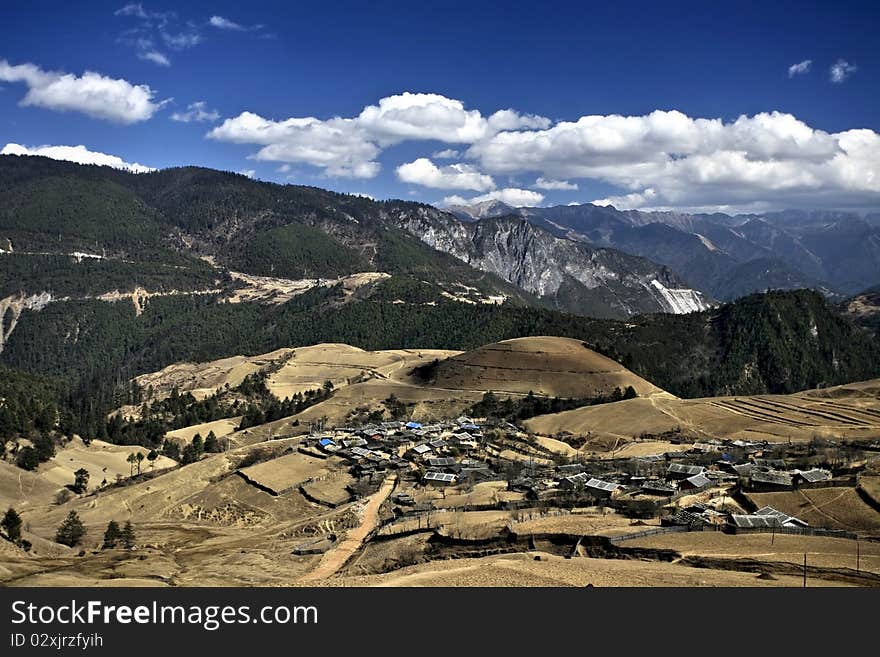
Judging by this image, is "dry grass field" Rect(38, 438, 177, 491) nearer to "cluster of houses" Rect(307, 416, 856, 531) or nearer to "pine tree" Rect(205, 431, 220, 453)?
"pine tree" Rect(205, 431, 220, 453)

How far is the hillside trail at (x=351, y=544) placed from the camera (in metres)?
57.4

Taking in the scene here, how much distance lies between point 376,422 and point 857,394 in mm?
97193

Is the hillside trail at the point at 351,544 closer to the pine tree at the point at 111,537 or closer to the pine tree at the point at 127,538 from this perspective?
the pine tree at the point at 127,538

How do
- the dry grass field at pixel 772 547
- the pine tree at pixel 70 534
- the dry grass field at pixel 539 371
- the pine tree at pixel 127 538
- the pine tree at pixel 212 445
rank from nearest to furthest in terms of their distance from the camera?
1. the dry grass field at pixel 772 547
2. the pine tree at pixel 127 538
3. the pine tree at pixel 70 534
4. the pine tree at pixel 212 445
5. the dry grass field at pixel 539 371

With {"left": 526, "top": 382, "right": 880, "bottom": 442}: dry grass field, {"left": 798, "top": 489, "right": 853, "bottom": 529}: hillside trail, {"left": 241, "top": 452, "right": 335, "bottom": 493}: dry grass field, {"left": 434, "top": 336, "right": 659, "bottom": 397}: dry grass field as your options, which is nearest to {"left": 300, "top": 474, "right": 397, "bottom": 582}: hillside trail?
{"left": 241, "top": 452, "right": 335, "bottom": 493}: dry grass field

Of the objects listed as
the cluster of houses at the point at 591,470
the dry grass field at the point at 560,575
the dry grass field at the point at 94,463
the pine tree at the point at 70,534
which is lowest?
the dry grass field at the point at 94,463

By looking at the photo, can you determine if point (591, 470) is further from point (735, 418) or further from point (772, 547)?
point (735, 418)

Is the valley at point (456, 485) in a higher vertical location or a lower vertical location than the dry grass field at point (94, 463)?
higher

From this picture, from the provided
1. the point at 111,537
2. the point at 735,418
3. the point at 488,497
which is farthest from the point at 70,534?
the point at 735,418

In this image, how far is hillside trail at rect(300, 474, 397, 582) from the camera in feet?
188

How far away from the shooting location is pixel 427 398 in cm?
15912

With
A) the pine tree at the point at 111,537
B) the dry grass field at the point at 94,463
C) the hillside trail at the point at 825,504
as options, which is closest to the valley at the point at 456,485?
the pine tree at the point at 111,537

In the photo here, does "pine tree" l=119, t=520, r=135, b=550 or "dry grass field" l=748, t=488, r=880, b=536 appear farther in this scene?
"pine tree" l=119, t=520, r=135, b=550
